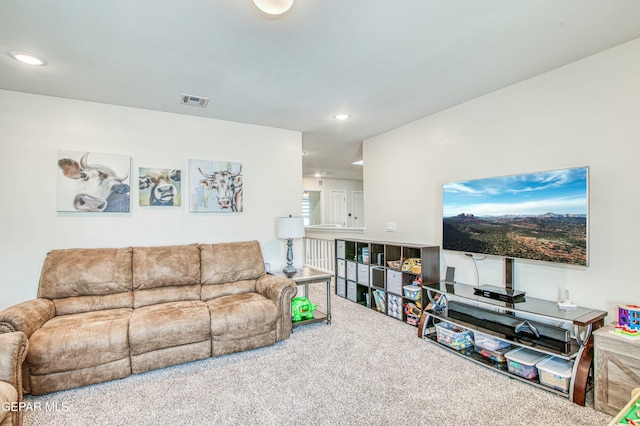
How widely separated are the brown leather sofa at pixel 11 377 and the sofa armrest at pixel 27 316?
12.6 inches

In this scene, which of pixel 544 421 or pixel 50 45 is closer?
pixel 544 421

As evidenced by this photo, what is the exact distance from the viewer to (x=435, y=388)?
224cm

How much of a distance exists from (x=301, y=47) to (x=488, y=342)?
9.28ft

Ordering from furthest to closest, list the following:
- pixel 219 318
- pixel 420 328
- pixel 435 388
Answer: pixel 420 328
pixel 219 318
pixel 435 388

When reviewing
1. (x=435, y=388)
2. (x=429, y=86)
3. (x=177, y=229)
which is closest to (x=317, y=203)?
(x=177, y=229)

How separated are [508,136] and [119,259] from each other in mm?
3966

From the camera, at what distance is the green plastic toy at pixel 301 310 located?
347 centimetres

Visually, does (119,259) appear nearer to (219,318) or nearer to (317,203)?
(219,318)

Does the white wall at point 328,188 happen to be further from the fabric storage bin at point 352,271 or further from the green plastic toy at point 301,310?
the green plastic toy at point 301,310

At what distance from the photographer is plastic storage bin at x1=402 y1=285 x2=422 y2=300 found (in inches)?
136

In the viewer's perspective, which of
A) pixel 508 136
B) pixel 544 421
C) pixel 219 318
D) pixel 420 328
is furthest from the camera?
pixel 420 328

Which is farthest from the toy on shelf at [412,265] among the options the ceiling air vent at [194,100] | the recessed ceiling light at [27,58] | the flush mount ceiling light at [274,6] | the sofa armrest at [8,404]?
the recessed ceiling light at [27,58]

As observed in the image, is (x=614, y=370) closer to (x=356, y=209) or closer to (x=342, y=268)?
(x=342, y=268)

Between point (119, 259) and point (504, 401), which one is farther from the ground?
point (119, 259)
